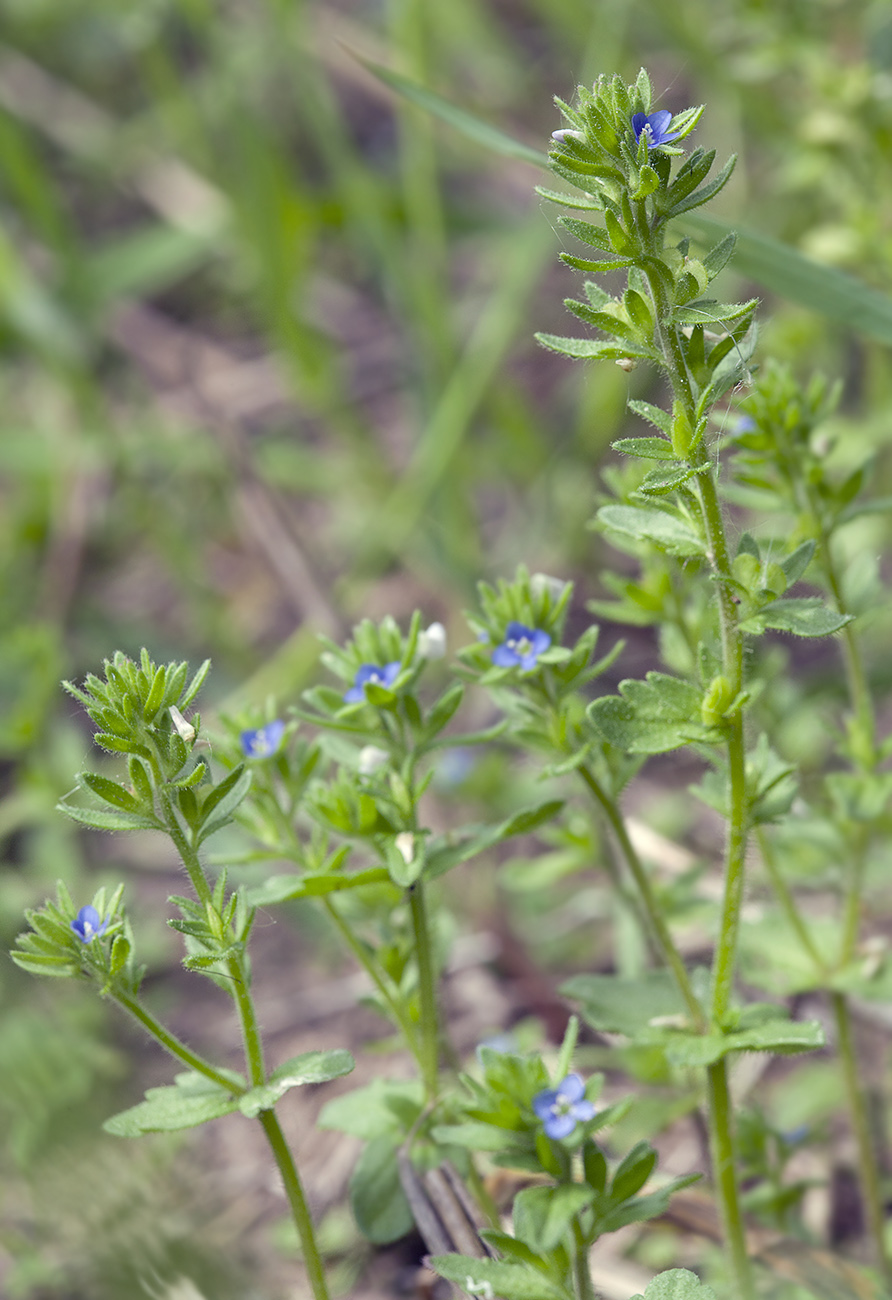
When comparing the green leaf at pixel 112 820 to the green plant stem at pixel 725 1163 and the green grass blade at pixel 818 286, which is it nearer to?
the green plant stem at pixel 725 1163

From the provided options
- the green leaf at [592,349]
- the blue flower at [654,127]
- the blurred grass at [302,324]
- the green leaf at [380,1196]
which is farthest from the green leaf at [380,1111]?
the blurred grass at [302,324]

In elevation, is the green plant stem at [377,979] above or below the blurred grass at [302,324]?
→ below

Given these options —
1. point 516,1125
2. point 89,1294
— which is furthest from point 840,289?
point 89,1294

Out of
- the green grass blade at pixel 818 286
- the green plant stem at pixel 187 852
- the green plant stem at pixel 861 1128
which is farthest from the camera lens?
the green grass blade at pixel 818 286

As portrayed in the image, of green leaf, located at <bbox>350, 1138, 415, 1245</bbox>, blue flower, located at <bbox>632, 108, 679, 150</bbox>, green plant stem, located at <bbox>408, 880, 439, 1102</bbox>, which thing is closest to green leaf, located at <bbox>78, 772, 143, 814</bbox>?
green plant stem, located at <bbox>408, 880, 439, 1102</bbox>

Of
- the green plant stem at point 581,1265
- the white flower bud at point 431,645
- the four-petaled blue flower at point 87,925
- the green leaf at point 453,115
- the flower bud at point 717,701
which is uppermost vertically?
the green leaf at point 453,115

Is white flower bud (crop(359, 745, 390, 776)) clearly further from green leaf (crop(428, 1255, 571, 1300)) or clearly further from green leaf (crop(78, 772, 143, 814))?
green leaf (crop(428, 1255, 571, 1300))

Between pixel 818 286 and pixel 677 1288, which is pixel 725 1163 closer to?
pixel 677 1288
